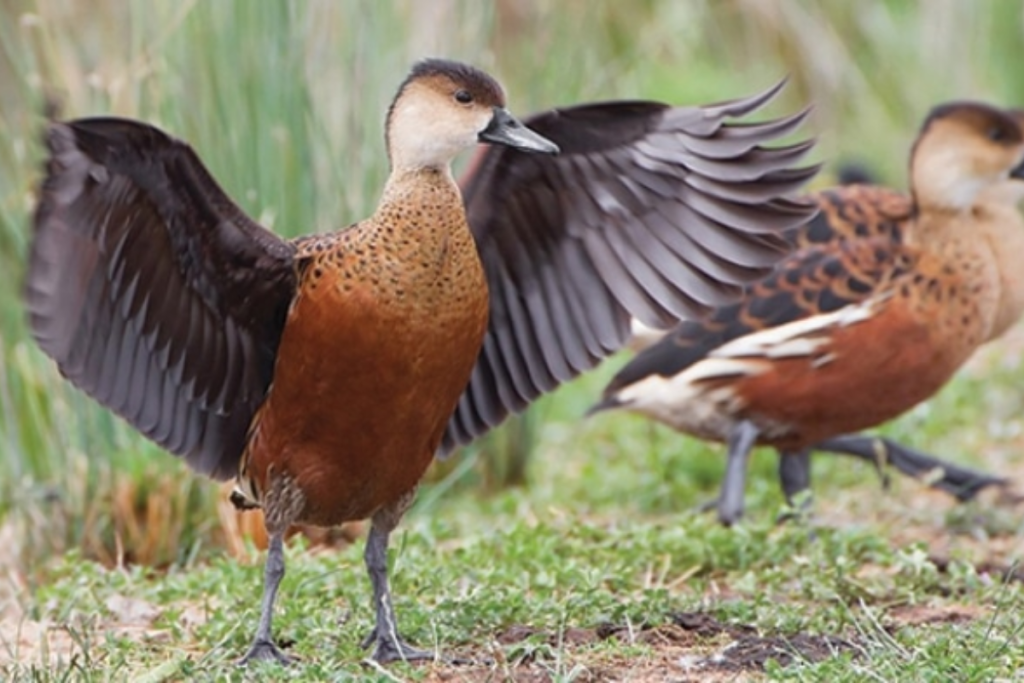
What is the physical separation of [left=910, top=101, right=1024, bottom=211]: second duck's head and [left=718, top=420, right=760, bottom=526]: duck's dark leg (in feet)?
3.93

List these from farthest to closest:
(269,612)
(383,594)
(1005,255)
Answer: (1005,255)
(383,594)
(269,612)

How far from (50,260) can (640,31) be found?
8.07m

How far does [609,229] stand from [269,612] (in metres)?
1.53

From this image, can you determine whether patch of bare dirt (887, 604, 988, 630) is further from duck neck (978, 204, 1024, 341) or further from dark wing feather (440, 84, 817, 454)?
duck neck (978, 204, 1024, 341)

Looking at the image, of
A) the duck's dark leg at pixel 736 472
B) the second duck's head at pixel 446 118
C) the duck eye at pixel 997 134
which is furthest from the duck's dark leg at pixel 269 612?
the duck eye at pixel 997 134

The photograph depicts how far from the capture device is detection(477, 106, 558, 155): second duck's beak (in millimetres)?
5008

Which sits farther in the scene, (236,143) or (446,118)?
(236,143)

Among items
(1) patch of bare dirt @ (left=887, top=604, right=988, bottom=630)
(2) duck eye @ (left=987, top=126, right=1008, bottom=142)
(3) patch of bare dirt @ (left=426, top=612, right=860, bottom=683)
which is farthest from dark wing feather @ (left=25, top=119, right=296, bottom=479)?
(2) duck eye @ (left=987, top=126, right=1008, bottom=142)

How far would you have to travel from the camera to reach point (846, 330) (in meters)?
7.50

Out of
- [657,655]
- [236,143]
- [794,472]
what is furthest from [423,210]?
[794,472]

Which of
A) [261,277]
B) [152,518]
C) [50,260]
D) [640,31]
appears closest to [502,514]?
[152,518]

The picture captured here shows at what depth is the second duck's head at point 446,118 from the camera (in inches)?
198

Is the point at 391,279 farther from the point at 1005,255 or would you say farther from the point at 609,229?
the point at 1005,255

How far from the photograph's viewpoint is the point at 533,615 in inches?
205
